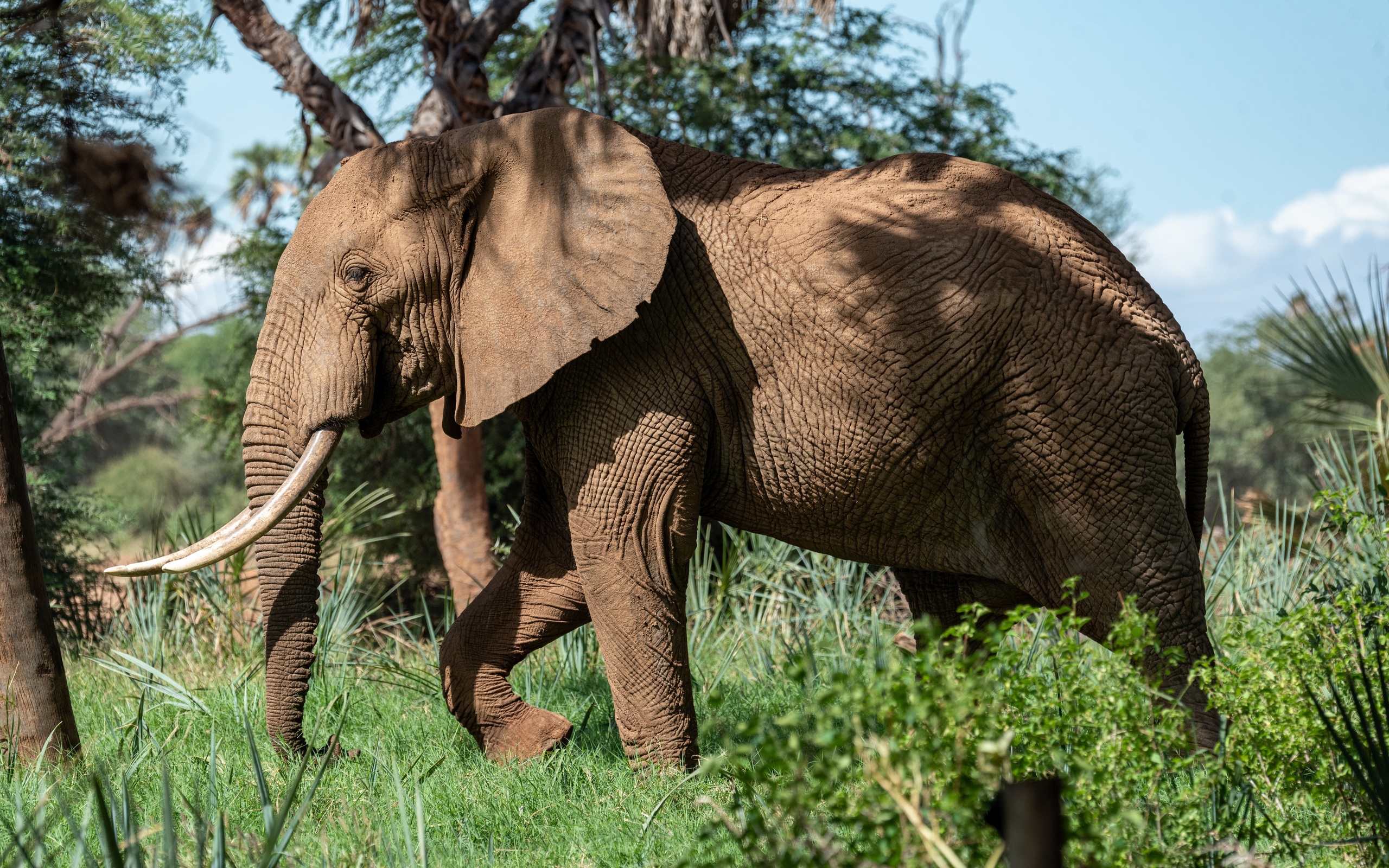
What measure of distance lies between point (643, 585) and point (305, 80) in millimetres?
5635

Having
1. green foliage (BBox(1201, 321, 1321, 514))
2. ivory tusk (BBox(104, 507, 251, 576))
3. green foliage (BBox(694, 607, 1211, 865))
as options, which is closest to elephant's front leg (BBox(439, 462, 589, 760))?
ivory tusk (BBox(104, 507, 251, 576))

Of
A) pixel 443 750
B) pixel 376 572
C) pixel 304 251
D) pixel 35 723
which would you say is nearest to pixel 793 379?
pixel 304 251

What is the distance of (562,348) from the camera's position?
382cm

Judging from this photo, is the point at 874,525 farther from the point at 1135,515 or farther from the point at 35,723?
the point at 35,723

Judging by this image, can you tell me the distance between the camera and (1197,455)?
4090mm

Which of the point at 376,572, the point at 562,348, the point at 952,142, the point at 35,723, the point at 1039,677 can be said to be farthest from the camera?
the point at 952,142

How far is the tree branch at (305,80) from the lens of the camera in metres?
8.07

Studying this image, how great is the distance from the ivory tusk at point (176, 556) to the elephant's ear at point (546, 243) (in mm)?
797

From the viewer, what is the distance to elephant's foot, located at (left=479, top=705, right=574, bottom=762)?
441cm

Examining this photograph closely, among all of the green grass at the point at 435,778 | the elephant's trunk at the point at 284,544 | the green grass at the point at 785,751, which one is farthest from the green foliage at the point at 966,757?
the elephant's trunk at the point at 284,544

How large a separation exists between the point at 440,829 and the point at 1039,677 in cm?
202

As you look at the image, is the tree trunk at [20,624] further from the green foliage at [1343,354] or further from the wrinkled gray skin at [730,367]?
the green foliage at [1343,354]

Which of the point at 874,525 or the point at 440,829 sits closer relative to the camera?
the point at 440,829

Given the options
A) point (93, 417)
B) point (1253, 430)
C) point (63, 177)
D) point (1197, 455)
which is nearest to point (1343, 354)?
point (1197, 455)
